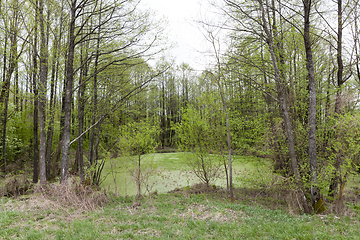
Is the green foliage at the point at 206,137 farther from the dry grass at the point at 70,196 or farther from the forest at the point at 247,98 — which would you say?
the dry grass at the point at 70,196

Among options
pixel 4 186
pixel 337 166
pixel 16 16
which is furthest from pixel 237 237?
pixel 16 16

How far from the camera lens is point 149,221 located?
190 inches

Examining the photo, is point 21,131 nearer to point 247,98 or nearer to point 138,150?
point 138,150

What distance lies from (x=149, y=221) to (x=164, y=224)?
43 cm

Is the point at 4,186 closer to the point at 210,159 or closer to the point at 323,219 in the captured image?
the point at 210,159

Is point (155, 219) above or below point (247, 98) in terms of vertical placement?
below

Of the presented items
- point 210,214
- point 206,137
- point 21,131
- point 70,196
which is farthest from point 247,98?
point 21,131

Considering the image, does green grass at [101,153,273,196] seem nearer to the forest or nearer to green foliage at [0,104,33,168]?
the forest

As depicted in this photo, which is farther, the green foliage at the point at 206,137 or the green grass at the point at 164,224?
the green foliage at the point at 206,137

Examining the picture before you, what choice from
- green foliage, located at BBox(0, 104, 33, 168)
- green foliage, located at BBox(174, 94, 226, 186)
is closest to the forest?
green foliage, located at BBox(174, 94, 226, 186)

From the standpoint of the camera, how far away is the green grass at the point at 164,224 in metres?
3.96

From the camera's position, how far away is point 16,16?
9.62m

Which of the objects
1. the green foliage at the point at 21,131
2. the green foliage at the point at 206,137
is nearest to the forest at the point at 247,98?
the green foliage at the point at 206,137

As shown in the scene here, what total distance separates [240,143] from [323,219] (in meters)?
3.78
